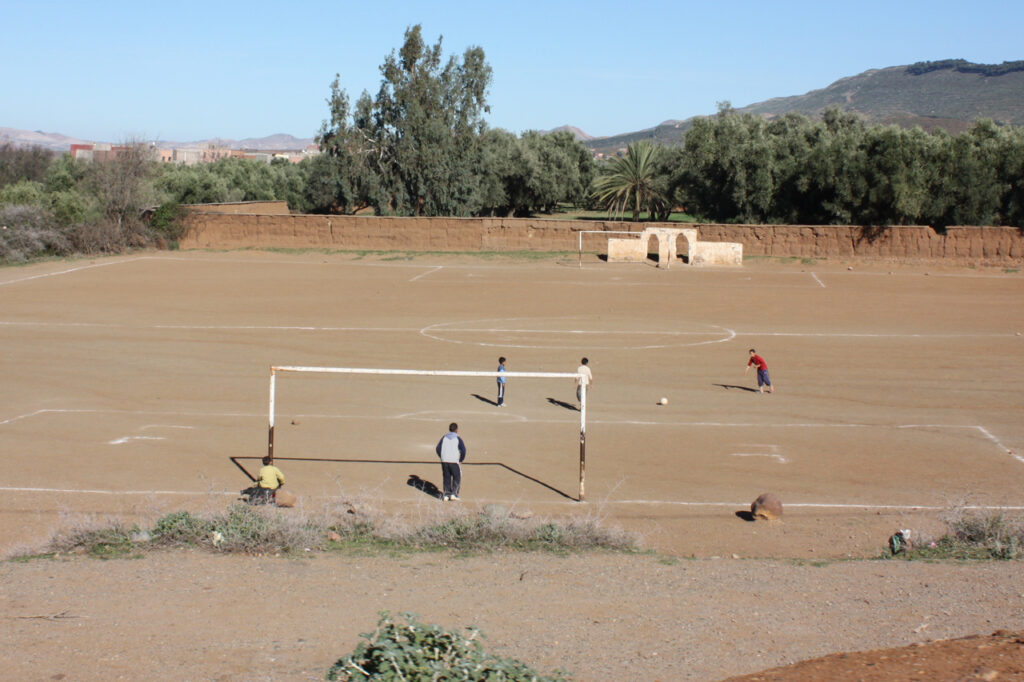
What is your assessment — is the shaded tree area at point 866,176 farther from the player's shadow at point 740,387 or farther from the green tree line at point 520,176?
the player's shadow at point 740,387

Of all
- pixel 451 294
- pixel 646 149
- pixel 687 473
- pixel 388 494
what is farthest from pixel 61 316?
pixel 646 149

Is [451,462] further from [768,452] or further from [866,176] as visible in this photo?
[866,176]

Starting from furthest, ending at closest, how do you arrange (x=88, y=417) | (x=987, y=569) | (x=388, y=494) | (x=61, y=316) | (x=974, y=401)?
(x=61, y=316)
(x=974, y=401)
(x=88, y=417)
(x=388, y=494)
(x=987, y=569)

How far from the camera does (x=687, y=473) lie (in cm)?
1786

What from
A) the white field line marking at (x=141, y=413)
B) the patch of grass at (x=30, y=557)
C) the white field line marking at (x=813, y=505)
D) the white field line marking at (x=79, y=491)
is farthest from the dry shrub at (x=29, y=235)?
the white field line marking at (x=813, y=505)

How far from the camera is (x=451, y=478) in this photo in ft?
53.7

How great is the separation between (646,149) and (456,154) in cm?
1396

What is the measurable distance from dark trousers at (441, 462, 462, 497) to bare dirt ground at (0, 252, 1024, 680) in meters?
0.46

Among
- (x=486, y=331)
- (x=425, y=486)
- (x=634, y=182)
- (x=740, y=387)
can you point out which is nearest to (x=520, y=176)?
(x=634, y=182)

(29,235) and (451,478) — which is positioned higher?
(29,235)

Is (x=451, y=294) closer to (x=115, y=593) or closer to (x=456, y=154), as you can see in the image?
(x=456, y=154)

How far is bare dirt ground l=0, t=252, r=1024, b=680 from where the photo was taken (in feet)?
31.5

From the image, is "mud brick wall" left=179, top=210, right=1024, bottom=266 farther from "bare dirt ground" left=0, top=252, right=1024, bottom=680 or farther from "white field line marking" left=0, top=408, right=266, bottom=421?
"white field line marking" left=0, top=408, right=266, bottom=421

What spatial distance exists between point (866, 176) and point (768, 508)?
156 feet
